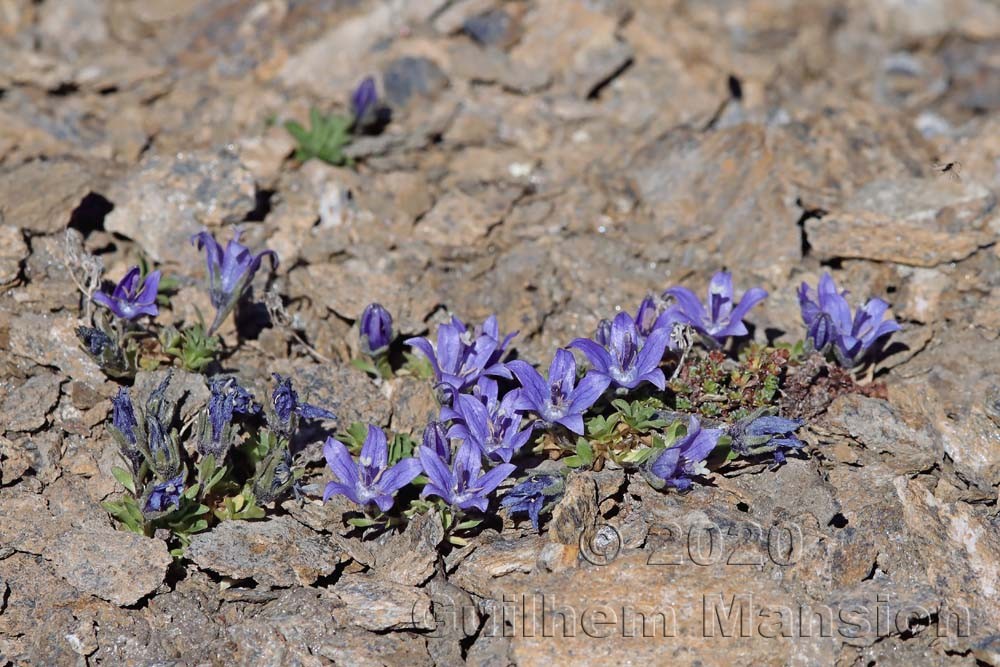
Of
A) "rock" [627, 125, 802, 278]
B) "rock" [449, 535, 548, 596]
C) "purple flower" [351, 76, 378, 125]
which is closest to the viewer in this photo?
"rock" [449, 535, 548, 596]

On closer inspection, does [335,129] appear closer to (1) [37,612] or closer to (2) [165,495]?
(2) [165,495]

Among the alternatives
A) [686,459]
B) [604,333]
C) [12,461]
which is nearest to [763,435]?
[686,459]

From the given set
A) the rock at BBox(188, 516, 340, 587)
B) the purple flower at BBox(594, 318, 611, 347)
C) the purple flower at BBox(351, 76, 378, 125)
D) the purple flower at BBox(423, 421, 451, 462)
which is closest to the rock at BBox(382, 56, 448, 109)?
the purple flower at BBox(351, 76, 378, 125)

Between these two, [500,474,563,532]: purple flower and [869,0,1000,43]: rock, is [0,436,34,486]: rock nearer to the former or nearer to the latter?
[500,474,563,532]: purple flower

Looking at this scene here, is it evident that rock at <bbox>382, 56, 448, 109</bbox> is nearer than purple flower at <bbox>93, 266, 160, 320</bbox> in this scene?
No

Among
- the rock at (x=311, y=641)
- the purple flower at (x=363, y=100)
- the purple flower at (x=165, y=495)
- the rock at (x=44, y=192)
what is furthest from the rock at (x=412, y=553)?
the purple flower at (x=363, y=100)

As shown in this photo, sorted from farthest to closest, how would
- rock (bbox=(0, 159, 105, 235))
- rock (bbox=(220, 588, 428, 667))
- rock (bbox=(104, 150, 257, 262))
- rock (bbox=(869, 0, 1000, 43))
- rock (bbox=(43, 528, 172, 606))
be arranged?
rock (bbox=(869, 0, 1000, 43)) → rock (bbox=(104, 150, 257, 262)) → rock (bbox=(0, 159, 105, 235)) → rock (bbox=(43, 528, 172, 606)) → rock (bbox=(220, 588, 428, 667))

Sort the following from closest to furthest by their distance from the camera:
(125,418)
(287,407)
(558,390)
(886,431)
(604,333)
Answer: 1. (125,418)
2. (287,407)
3. (558,390)
4. (886,431)
5. (604,333)
